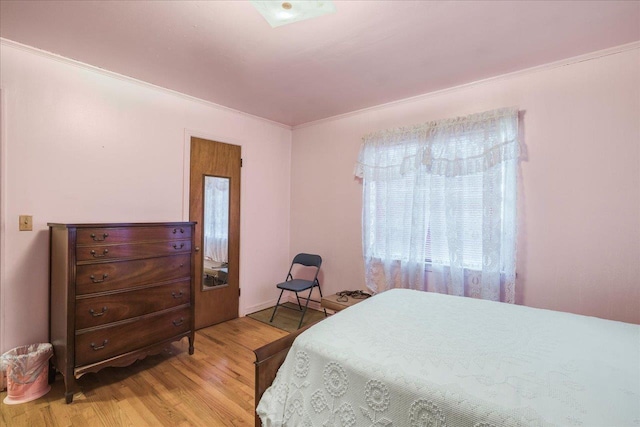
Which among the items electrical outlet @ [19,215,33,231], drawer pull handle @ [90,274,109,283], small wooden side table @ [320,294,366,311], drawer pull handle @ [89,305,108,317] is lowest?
small wooden side table @ [320,294,366,311]

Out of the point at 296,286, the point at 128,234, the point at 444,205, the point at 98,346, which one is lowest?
the point at 98,346

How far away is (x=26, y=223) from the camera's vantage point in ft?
7.05

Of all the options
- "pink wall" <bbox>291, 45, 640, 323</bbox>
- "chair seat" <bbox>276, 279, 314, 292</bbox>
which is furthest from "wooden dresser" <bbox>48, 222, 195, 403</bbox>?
"pink wall" <bbox>291, 45, 640, 323</bbox>

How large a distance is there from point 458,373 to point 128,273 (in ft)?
7.36

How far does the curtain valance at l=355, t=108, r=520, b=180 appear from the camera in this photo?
2438 millimetres

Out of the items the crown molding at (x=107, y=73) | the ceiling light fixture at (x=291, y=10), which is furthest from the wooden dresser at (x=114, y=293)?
the ceiling light fixture at (x=291, y=10)

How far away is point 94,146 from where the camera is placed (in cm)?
245

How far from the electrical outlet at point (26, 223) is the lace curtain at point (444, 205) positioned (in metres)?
2.83

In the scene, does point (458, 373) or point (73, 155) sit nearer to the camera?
point (458, 373)

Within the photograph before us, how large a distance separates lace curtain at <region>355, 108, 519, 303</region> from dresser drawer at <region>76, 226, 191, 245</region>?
1.86 metres

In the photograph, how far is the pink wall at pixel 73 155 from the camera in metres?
2.10

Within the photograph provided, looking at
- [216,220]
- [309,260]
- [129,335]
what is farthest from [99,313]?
[309,260]

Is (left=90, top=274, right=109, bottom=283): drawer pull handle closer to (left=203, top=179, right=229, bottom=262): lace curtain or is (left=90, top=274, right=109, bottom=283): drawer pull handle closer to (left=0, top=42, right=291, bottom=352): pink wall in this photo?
(left=0, top=42, right=291, bottom=352): pink wall

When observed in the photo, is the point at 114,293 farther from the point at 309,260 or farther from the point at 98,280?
the point at 309,260
